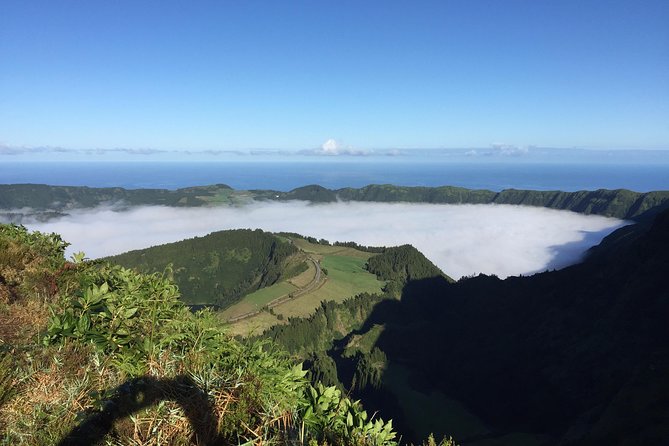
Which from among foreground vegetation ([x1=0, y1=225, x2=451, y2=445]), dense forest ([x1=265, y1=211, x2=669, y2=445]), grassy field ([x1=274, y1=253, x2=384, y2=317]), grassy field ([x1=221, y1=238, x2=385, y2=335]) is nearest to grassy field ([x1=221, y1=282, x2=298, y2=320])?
grassy field ([x1=221, y1=238, x2=385, y2=335])

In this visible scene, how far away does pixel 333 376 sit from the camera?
104375 millimetres

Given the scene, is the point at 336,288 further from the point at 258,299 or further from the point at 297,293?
the point at 258,299

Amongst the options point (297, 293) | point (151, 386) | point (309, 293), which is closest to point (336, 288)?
point (309, 293)

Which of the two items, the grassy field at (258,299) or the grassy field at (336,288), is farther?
the grassy field at (336,288)

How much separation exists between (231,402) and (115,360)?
2.22 m

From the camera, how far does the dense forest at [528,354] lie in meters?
73.8

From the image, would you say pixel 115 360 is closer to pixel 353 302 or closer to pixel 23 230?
pixel 23 230

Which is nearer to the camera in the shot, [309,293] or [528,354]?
[528,354]

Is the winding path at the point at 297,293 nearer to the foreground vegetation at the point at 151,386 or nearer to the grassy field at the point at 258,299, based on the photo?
the grassy field at the point at 258,299

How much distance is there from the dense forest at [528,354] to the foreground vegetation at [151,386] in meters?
66.2

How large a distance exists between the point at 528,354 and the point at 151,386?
13503 centimetres

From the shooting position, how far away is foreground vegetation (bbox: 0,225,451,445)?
17.3ft

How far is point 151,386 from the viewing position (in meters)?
5.89

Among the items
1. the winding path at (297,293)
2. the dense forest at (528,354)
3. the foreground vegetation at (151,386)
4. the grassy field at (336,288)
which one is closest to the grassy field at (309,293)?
the grassy field at (336,288)
